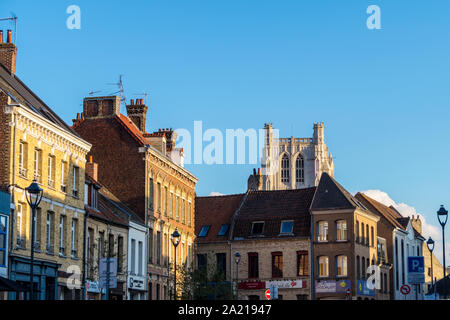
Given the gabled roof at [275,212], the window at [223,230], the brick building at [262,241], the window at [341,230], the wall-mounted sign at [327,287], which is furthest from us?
the window at [223,230]

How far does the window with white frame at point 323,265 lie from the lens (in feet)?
238

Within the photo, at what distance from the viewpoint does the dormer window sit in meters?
75.7

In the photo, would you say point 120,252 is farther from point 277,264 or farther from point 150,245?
point 277,264

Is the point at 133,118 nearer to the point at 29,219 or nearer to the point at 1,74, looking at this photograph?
the point at 1,74

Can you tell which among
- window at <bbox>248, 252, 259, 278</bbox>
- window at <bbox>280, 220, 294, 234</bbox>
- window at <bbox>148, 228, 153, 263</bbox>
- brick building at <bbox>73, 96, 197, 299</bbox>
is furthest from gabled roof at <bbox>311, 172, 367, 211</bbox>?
window at <bbox>148, 228, 153, 263</bbox>

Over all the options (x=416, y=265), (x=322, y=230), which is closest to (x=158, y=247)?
(x=322, y=230)

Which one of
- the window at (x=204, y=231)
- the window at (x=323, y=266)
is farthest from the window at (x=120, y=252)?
the window at (x=204, y=231)

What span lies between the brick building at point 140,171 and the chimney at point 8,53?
502 inches

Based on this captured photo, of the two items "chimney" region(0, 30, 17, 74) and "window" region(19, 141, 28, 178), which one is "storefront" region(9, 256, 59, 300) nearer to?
"window" region(19, 141, 28, 178)

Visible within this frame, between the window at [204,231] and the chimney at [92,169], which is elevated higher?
the chimney at [92,169]

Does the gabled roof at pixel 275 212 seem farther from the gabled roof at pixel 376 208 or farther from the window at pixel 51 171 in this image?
the window at pixel 51 171

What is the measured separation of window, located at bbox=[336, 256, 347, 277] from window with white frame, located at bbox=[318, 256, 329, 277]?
0.95 meters

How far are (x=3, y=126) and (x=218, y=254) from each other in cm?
4076

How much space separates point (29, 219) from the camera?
38875 mm
